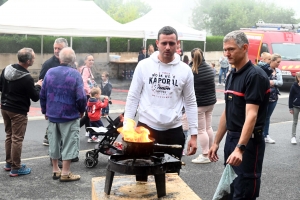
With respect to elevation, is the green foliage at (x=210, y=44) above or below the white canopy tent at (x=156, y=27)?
below

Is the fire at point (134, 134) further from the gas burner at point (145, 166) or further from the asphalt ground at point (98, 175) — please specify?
the asphalt ground at point (98, 175)

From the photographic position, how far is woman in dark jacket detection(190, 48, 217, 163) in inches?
323

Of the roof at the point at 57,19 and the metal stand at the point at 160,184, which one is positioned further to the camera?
the roof at the point at 57,19

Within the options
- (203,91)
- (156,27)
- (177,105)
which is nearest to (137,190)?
(177,105)

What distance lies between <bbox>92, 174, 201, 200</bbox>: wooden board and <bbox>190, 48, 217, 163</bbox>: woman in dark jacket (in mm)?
3373

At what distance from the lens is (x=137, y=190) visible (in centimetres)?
465

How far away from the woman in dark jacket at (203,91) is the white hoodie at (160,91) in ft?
10.2

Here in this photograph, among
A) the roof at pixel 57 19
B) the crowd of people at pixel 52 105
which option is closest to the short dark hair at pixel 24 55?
the crowd of people at pixel 52 105

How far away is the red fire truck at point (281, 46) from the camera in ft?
70.4

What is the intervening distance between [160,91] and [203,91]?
339cm

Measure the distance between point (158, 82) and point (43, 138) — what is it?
5.78 metres

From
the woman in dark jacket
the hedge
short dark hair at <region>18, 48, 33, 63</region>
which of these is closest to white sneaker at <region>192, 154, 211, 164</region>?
the woman in dark jacket

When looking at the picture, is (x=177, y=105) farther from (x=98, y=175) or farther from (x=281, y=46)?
(x=281, y=46)

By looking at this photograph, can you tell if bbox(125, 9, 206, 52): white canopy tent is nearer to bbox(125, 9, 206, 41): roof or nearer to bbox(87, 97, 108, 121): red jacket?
bbox(125, 9, 206, 41): roof
